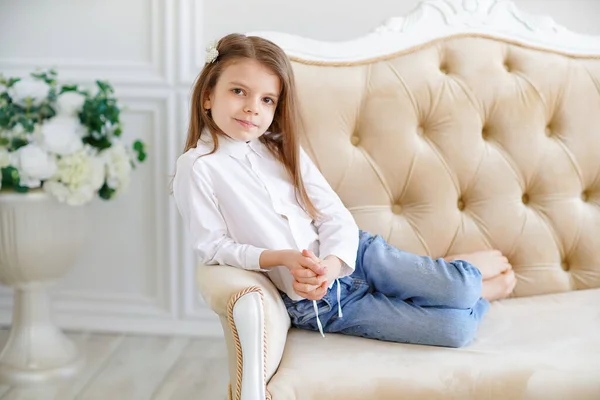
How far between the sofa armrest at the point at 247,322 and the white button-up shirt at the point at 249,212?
0.11 metres

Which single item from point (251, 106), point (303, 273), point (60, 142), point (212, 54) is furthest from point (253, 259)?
point (60, 142)

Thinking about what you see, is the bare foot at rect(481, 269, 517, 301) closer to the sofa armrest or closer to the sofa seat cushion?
the sofa seat cushion

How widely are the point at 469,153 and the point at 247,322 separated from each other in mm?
861

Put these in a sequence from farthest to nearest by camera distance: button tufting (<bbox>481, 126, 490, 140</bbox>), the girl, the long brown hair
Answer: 1. button tufting (<bbox>481, 126, 490, 140</bbox>)
2. the long brown hair
3. the girl

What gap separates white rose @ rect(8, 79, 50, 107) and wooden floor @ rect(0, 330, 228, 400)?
32.1 inches

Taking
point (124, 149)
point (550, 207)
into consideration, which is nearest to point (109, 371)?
point (124, 149)

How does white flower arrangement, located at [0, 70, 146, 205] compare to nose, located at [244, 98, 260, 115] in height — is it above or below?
below

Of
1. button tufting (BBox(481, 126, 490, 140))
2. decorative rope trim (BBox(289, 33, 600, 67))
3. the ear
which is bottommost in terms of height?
button tufting (BBox(481, 126, 490, 140))

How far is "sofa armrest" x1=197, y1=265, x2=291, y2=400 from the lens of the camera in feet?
4.98

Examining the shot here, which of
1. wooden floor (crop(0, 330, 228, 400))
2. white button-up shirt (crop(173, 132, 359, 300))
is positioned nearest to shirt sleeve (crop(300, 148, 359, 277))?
white button-up shirt (crop(173, 132, 359, 300))

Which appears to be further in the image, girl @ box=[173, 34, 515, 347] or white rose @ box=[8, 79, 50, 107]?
white rose @ box=[8, 79, 50, 107]

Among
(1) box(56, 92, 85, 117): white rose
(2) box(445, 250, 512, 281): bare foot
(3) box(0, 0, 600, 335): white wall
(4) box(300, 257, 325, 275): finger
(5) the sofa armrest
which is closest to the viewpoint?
(5) the sofa armrest

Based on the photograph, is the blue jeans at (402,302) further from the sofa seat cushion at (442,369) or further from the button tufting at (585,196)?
the button tufting at (585,196)

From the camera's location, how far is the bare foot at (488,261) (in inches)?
80.0
